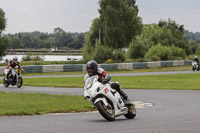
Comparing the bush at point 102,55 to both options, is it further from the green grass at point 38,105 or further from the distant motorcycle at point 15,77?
the green grass at point 38,105

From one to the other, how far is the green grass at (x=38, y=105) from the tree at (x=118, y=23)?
65.3 metres

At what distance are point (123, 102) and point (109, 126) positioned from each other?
6.18 feet

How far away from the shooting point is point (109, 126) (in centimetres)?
906

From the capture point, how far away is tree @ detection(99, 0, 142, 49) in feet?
269

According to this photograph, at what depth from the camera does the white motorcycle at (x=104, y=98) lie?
993cm

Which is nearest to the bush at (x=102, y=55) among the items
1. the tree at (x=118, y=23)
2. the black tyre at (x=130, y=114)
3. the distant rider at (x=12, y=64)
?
the tree at (x=118, y=23)

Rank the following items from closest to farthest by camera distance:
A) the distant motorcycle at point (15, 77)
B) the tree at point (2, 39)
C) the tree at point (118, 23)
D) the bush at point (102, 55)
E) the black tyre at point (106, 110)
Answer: the black tyre at point (106, 110)
the distant motorcycle at point (15, 77)
the bush at point (102, 55)
the tree at point (2, 39)
the tree at point (118, 23)

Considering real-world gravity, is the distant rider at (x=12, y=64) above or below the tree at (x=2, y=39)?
below

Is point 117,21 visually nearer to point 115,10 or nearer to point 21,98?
point 115,10

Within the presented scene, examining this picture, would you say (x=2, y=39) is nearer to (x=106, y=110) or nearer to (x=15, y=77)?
(x=15, y=77)

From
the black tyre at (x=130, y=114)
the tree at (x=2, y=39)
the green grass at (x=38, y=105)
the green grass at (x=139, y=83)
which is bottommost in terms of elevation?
the green grass at (x=139, y=83)

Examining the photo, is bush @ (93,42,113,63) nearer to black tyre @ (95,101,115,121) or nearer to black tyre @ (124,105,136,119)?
black tyre @ (124,105,136,119)

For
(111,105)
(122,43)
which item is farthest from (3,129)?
(122,43)

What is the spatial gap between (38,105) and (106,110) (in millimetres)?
4309
